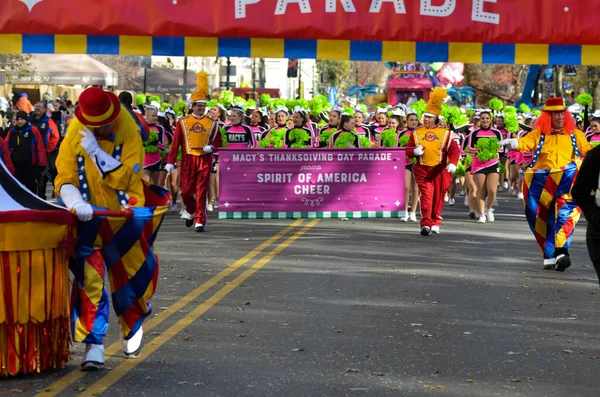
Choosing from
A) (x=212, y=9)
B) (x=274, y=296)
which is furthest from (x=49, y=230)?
(x=212, y=9)

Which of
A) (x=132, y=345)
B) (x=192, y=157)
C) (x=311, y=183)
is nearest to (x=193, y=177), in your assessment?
(x=192, y=157)

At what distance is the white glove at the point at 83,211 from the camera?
723 cm

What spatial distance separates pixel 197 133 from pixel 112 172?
10345 millimetres

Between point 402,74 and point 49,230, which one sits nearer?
point 49,230

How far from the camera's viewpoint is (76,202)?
24.1 ft

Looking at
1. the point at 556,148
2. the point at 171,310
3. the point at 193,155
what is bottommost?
the point at 171,310

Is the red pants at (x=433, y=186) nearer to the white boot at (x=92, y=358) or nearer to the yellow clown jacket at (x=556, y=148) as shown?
the yellow clown jacket at (x=556, y=148)

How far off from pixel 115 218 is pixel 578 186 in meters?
2.68

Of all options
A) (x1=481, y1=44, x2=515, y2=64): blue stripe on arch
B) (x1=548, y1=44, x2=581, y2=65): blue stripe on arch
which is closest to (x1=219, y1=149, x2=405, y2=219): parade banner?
(x1=481, y1=44, x2=515, y2=64): blue stripe on arch

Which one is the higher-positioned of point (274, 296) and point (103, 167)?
point (103, 167)

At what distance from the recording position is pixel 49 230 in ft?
23.5

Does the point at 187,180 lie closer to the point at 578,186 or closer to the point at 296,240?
the point at 296,240

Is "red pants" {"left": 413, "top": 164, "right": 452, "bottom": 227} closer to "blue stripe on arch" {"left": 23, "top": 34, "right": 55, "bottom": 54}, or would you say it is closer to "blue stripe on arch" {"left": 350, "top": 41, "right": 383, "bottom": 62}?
"blue stripe on arch" {"left": 350, "top": 41, "right": 383, "bottom": 62}

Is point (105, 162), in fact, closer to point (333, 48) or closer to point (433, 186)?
point (333, 48)
